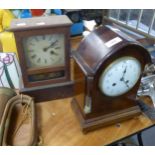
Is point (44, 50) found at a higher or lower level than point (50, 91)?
higher

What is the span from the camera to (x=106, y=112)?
700mm

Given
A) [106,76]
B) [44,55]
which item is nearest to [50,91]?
[44,55]

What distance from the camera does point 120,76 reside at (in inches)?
24.7

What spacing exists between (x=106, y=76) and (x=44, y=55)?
267 mm

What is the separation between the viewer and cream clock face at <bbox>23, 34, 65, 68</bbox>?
705mm

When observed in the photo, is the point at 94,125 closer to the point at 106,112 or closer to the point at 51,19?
the point at 106,112

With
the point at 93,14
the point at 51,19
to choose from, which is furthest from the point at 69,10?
the point at 51,19

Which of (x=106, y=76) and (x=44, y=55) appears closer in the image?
(x=106, y=76)

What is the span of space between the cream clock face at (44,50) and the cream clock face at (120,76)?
22 cm

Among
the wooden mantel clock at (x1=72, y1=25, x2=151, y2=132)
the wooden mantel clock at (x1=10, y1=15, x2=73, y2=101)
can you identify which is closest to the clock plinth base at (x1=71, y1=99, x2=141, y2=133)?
the wooden mantel clock at (x1=72, y1=25, x2=151, y2=132)

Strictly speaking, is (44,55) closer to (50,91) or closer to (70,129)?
(50,91)

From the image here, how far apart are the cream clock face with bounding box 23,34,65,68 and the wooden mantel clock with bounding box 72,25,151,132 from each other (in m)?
0.11

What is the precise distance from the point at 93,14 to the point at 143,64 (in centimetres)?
64

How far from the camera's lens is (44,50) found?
738 mm
